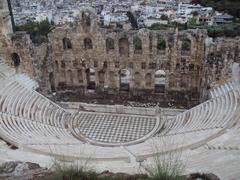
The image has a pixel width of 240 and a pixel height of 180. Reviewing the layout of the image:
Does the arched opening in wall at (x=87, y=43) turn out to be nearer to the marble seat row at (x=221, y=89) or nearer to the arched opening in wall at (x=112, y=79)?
the arched opening in wall at (x=112, y=79)

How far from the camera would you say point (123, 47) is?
28844 mm

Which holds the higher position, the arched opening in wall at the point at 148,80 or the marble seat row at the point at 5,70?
the marble seat row at the point at 5,70

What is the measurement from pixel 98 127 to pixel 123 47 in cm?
820

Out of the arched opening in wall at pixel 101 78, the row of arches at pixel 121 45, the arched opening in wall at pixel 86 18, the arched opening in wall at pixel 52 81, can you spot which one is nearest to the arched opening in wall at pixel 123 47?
the row of arches at pixel 121 45

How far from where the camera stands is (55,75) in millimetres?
30375

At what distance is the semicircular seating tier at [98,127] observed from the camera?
18.8 meters

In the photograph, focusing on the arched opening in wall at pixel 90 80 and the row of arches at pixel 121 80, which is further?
the arched opening in wall at pixel 90 80

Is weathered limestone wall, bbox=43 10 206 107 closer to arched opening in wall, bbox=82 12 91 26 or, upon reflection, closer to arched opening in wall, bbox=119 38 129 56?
arched opening in wall, bbox=119 38 129 56

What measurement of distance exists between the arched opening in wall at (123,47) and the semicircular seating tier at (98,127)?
5956 millimetres

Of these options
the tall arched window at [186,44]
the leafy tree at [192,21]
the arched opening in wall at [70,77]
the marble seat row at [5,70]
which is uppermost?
the tall arched window at [186,44]

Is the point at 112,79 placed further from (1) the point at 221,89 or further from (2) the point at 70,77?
(1) the point at 221,89

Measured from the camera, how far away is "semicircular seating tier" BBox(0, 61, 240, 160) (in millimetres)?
18766

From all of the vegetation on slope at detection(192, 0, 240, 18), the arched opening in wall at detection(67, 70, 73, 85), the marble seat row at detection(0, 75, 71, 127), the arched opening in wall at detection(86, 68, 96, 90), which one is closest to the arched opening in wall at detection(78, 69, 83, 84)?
the arched opening in wall at detection(86, 68, 96, 90)

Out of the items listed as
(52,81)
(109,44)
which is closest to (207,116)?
(109,44)
